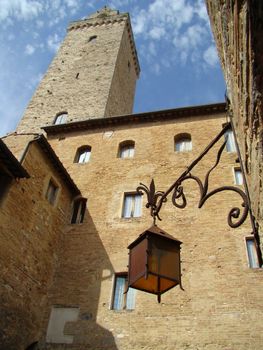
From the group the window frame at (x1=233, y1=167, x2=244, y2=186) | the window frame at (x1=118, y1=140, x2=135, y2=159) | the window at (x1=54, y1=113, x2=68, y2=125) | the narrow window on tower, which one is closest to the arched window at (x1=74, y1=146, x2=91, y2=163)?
the window frame at (x1=118, y1=140, x2=135, y2=159)

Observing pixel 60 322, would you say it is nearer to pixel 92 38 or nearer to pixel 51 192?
pixel 51 192

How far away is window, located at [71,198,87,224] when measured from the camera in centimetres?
1299

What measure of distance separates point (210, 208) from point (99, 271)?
13.6ft

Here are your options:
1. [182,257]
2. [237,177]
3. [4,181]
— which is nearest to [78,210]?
[4,181]

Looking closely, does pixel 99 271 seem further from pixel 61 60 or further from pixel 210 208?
pixel 61 60

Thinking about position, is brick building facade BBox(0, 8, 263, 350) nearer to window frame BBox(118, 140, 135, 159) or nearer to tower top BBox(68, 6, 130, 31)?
window frame BBox(118, 140, 135, 159)

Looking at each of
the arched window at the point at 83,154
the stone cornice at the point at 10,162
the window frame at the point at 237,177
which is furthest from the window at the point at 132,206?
the stone cornice at the point at 10,162

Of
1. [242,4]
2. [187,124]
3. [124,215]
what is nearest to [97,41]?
[187,124]

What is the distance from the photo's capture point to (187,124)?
1483 cm

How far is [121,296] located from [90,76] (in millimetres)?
16443

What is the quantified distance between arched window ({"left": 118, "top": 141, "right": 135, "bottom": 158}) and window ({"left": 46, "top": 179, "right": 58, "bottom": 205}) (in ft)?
11.3

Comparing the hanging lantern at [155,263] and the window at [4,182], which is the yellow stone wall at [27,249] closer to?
the window at [4,182]

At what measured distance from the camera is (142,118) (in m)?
15.5

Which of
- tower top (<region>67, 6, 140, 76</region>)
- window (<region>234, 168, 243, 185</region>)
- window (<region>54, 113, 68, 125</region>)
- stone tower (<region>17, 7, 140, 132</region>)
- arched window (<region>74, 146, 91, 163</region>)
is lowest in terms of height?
window (<region>234, 168, 243, 185</region>)
